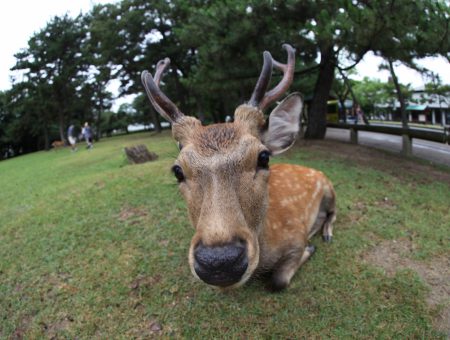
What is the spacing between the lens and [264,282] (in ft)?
11.2

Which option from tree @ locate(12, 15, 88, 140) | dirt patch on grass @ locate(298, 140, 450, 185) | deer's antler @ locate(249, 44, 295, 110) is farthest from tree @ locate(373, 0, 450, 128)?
tree @ locate(12, 15, 88, 140)

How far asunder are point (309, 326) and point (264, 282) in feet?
2.10

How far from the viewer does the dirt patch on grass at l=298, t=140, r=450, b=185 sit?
7046 millimetres

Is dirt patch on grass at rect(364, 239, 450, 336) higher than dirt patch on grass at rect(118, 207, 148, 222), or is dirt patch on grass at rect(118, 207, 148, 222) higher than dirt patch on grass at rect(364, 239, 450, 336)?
dirt patch on grass at rect(118, 207, 148, 222)

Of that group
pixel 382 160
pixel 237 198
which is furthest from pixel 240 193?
pixel 382 160

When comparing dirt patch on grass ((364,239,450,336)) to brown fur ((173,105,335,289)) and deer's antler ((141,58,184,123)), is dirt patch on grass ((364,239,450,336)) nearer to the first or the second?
brown fur ((173,105,335,289))

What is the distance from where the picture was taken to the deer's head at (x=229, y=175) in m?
2.05

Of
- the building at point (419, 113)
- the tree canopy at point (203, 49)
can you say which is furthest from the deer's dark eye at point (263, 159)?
the building at point (419, 113)

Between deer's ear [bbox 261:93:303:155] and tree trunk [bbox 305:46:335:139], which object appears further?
tree trunk [bbox 305:46:335:139]

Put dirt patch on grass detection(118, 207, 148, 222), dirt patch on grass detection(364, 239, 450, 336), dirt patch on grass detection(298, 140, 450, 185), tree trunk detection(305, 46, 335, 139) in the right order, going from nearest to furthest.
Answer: dirt patch on grass detection(364, 239, 450, 336) → dirt patch on grass detection(118, 207, 148, 222) → dirt patch on grass detection(298, 140, 450, 185) → tree trunk detection(305, 46, 335, 139)

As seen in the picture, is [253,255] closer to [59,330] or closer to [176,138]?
[176,138]

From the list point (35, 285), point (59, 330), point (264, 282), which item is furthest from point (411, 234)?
point (35, 285)

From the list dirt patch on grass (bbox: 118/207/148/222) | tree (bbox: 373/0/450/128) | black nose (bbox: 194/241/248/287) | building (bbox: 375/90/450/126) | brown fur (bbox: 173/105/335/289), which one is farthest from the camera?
building (bbox: 375/90/450/126)

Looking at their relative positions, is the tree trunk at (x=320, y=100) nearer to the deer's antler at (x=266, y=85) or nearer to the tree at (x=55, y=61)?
the deer's antler at (x=266, y=85)
